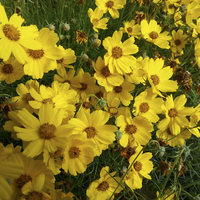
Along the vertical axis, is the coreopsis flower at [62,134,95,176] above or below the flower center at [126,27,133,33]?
below

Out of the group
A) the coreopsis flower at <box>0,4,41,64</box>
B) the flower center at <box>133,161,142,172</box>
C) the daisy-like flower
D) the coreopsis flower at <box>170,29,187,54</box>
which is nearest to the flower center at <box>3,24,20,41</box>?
the coreopsis flower at <box>0,4,41,64</box>

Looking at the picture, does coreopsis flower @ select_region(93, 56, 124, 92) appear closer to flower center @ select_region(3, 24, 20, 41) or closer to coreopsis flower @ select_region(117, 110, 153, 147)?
coreopsis flower @ select_region(117, 110, 153, 147)

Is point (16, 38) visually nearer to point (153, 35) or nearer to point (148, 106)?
point (148, 106)

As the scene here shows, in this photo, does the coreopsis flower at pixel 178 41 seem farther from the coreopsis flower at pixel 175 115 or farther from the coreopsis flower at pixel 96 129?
the coreopsis flower at pixel 96 129

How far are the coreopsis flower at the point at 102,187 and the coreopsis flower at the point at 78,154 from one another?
0.76 ft

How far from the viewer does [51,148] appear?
687mm

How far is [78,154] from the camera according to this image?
0.78 metres

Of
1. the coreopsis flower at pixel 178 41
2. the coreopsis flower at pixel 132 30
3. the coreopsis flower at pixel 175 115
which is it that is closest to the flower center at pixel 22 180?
the coreopsis flower at pixel 175 115

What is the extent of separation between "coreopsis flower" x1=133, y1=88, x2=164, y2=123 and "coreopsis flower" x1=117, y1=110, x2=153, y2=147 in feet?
0.18

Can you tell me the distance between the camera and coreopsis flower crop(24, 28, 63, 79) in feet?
3.03

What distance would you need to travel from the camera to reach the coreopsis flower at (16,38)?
805 millimetres

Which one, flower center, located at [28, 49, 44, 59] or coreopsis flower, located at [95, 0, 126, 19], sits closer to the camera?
flower center, located at [28, 49, 44, 59]

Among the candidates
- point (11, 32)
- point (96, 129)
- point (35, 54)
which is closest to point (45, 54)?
point (35, 54)

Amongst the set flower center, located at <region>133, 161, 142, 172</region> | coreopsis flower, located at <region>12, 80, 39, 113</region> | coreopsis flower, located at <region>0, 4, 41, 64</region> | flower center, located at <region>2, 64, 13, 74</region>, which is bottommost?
flower center, located at <region>133, 161, 142, 172</region>
